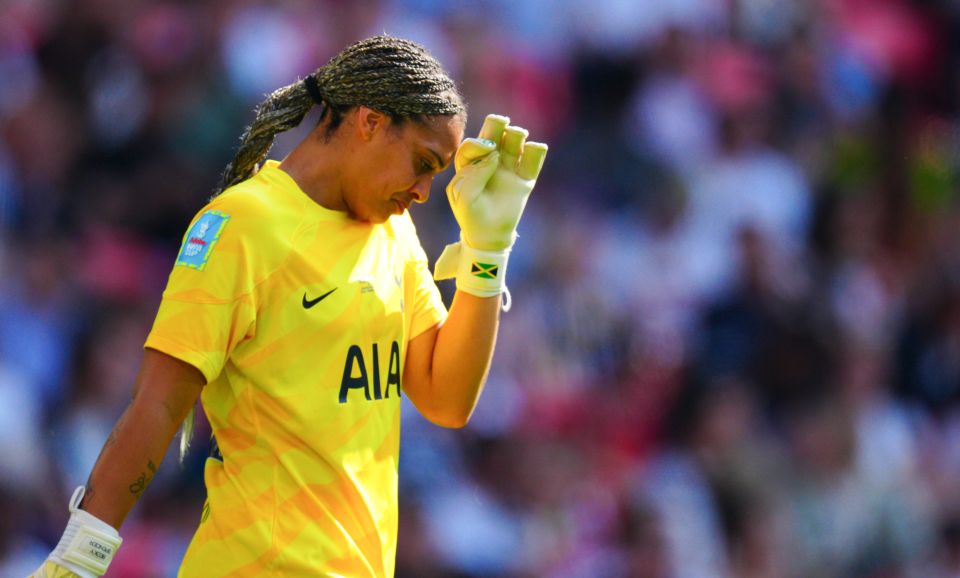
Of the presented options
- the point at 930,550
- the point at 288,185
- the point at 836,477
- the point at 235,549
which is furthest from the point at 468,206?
the point at 930,550

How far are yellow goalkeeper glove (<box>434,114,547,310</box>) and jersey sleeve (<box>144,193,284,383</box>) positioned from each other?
58cm

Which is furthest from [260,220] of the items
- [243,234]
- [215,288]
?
[215,288]

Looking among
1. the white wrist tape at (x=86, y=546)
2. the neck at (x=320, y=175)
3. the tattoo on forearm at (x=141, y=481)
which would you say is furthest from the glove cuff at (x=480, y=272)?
the white wrist tape at (x=86, y=546)

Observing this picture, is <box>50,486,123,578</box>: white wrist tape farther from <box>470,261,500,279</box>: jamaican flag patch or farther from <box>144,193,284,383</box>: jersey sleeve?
<box>470,261,500,279</box>: jamaican flag patch

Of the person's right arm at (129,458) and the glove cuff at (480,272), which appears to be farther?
the glove cuff at (480,272)

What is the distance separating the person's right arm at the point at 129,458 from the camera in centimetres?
324

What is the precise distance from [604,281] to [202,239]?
187 inches

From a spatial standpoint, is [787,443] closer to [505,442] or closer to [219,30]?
[505,442]

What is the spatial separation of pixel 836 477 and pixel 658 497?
1.16 meters

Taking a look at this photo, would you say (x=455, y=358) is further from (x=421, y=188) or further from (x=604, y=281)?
(x=604, y=281)

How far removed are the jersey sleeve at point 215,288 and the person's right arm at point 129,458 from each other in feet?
0.15

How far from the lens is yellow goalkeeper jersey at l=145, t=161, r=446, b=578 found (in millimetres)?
3334

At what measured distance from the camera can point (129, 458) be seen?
129 inches

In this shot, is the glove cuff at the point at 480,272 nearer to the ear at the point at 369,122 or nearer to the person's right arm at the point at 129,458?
the ear at the point at 369,122
